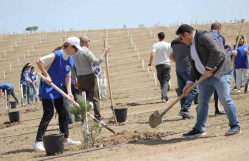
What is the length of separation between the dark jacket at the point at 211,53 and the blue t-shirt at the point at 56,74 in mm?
2279

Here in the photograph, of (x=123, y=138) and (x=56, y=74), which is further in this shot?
(x=123, y=138)

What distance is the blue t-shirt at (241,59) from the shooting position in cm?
1343

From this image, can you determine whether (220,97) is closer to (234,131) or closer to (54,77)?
(234,131)

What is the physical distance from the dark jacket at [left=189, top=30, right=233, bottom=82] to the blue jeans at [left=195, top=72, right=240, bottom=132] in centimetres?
14

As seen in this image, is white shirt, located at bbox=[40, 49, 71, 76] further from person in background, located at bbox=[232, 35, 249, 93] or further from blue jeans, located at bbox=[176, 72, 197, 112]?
person in background, located at bbox=[232, 35, 249, 93]

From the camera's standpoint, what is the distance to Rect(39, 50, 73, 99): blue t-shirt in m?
6.79

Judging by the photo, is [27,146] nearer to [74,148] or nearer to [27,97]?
[74,148]

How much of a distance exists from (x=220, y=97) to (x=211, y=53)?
79cm

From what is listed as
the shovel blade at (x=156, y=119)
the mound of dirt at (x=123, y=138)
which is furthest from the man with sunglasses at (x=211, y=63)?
the mound of dirt at (x=123, y=138)

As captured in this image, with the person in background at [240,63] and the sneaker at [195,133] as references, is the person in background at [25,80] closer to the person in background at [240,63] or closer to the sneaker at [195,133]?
the person in background at [240,63]

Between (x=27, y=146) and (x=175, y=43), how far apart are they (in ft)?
13.7

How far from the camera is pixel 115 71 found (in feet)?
92.6

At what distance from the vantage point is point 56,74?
6945mm

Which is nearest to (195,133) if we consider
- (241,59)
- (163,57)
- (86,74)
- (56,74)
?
(56,74)
